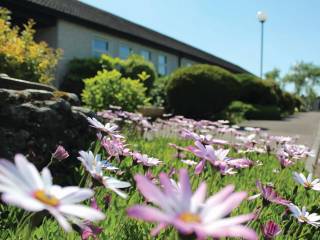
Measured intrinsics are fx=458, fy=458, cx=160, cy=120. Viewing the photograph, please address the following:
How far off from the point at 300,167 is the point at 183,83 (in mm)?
10566

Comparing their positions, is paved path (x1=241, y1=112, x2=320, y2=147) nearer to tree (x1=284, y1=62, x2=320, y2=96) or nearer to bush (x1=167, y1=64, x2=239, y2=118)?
bush (x1=167, y1=64, x2=239, y2=118)

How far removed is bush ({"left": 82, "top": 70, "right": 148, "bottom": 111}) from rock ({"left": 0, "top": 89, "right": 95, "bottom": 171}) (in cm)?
602

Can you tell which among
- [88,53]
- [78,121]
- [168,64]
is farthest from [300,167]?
[168,64]

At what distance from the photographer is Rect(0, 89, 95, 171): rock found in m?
3.11

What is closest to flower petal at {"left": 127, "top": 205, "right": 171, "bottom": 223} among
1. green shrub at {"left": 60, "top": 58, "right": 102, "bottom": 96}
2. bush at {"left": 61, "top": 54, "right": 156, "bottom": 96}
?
bush at {"left": 61, "top": 54, "right": 156, "bottom": 96}

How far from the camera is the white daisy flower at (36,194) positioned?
68 cm

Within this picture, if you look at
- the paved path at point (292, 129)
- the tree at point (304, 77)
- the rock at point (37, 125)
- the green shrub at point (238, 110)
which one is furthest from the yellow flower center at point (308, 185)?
the tree at point (304, 77)

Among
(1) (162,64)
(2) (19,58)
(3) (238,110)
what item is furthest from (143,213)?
(1) (162,64)

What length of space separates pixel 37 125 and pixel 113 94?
257 inches

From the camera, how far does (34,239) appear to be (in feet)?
7.00

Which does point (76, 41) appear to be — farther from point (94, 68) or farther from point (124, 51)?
point (124, 51)

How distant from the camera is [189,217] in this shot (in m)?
0.72

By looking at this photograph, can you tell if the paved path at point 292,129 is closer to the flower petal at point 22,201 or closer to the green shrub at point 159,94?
the green shrub at point 159,94

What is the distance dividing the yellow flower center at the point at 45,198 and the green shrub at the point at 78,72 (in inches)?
663
